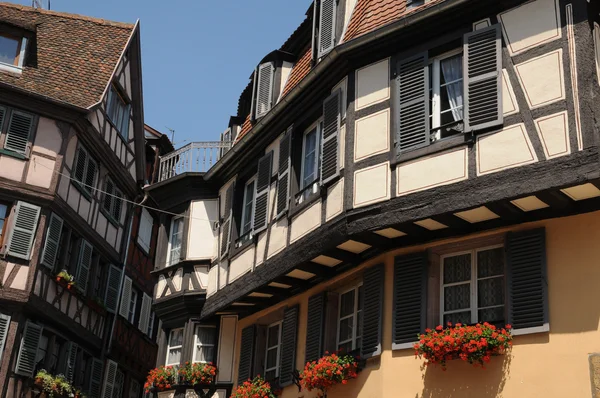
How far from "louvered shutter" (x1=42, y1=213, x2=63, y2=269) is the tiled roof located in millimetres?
2914

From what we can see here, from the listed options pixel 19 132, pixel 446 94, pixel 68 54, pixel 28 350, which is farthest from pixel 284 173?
pixel 68 54

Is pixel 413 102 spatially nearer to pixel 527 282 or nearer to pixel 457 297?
pixel 457 297

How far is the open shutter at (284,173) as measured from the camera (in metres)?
14.4

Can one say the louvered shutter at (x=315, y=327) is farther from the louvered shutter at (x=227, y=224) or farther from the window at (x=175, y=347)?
the window at (x=175, y=347)

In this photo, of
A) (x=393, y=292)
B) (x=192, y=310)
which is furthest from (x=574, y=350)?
(x=192, y=310)

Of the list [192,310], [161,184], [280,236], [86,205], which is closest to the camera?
[280,236]

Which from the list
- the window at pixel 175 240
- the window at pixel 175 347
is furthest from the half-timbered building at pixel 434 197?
the window at pixel 175 240

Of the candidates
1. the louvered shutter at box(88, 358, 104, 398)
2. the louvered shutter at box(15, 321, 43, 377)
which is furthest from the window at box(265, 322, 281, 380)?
the louvered shutter at box(88, 358, 104, 398)

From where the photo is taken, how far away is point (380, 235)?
469 inches

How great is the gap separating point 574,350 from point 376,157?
3814mm

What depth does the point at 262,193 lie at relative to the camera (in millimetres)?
15617

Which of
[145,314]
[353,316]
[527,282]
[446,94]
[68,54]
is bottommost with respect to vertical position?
[527,282]

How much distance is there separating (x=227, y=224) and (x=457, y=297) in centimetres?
705

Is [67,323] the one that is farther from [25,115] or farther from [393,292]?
[393,292]
